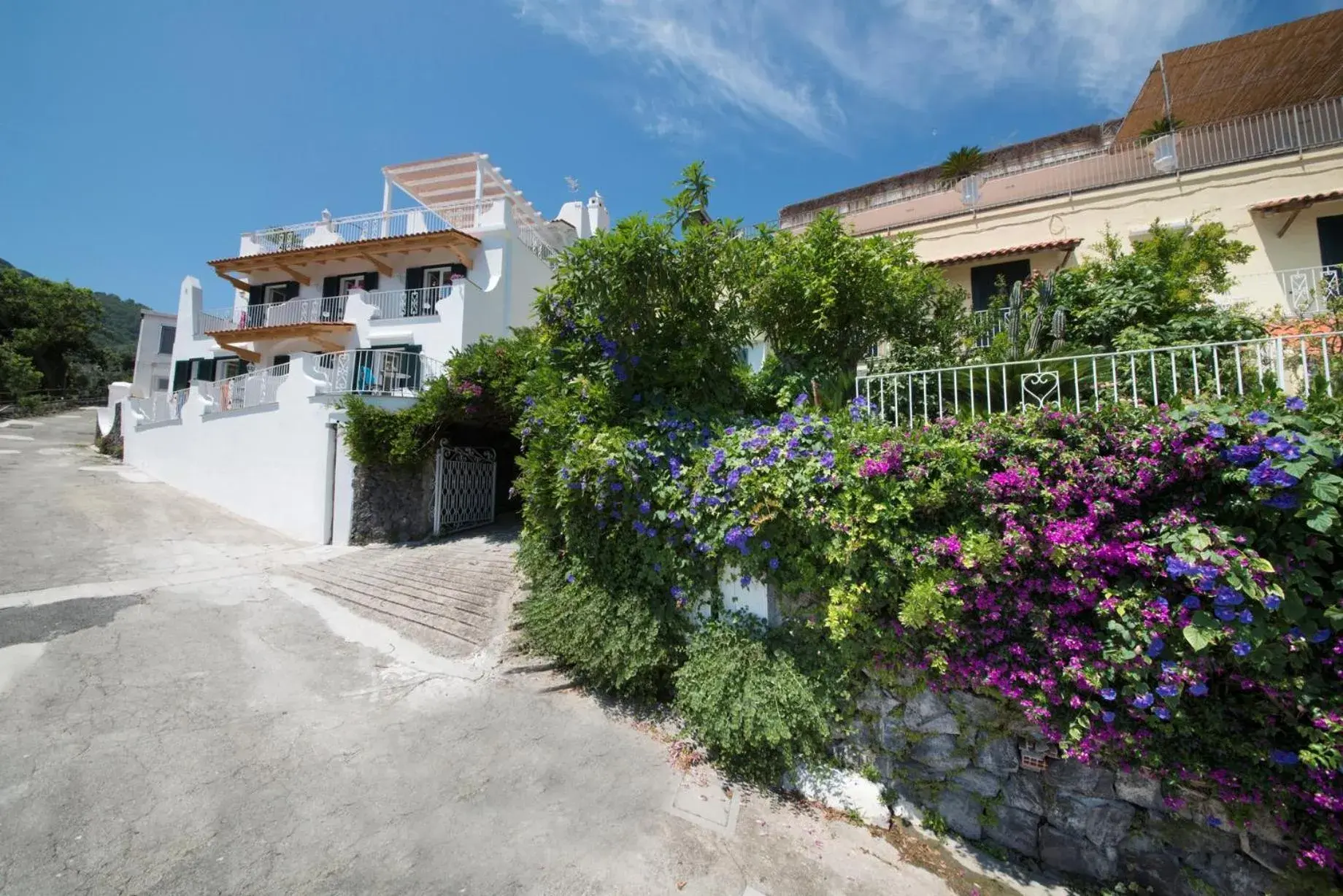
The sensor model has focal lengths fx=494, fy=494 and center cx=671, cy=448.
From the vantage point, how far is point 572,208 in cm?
2016

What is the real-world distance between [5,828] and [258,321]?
62.2 feet

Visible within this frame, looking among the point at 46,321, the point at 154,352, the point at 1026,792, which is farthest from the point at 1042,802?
the point at 46,321

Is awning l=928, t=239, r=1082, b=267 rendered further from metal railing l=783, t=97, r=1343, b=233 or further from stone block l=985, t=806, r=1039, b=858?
stone block l=985, t=806, r=1039, b=858

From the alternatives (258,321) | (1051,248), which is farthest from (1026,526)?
(258,321)

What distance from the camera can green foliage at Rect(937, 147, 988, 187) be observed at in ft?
52.6

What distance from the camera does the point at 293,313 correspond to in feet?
55.3

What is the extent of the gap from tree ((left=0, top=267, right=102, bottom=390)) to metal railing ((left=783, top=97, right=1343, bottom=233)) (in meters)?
40.2

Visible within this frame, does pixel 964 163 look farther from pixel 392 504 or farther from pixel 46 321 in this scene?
pixel 46 321

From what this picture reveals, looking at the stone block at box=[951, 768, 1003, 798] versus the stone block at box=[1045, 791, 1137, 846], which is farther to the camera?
the stone block at box=[951, 768, 1003, 798]

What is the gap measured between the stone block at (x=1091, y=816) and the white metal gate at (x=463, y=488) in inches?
433

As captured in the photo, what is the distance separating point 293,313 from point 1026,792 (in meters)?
21.6

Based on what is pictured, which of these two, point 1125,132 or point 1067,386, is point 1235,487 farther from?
point 1125,132

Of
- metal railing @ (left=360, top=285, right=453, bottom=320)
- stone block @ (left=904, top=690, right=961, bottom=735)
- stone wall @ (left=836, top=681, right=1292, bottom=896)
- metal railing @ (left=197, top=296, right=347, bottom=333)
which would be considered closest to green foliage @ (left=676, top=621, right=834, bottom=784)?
stone wall @ (left=836, top=681, right=1292, bottom=896)

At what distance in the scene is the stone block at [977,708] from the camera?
3.83 meters
